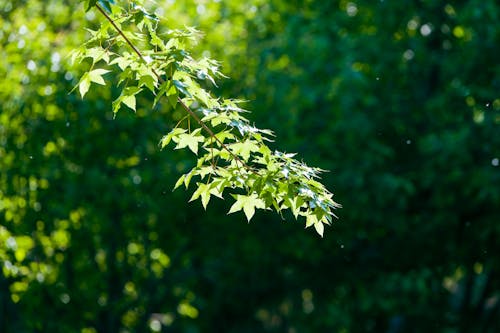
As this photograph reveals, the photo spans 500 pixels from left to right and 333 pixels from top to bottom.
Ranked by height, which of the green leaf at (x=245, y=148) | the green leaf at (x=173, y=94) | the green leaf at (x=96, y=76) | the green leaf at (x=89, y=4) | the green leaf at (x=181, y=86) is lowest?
the green leaf at (x=245, y=148)

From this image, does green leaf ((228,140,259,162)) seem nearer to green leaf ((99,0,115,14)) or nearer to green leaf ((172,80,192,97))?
green leaf ((172,80,192,97))

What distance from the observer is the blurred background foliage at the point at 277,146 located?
23.1ft

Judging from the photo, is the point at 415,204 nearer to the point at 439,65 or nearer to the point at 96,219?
the point at 439,65

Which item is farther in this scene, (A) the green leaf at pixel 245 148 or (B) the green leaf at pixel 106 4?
(A) the green leaf at pixel 245 148

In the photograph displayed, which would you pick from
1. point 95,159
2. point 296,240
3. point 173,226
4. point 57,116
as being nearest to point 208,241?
point 173,226

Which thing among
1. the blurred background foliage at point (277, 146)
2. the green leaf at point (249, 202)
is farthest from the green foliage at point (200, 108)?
the blurred background foliage at point (277, 146)

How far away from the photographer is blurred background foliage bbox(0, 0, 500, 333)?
23.1 ft

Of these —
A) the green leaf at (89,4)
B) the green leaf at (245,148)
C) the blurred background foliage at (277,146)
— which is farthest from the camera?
the blurred background foliage at (277,146)

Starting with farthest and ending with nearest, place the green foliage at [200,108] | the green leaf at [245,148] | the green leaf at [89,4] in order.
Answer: the green leaf at [245,148] → the green foliage at [200,108] → the green leaf at [89,4]

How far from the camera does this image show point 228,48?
7.55 m

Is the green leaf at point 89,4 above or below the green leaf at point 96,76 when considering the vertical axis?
above

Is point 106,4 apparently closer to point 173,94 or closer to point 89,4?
point 89,4

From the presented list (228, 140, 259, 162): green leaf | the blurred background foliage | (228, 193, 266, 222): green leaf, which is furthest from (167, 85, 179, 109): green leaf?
the blurred background foliage

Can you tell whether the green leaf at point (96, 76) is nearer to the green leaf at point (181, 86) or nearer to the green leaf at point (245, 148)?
the green leaf at point (181, 86)
